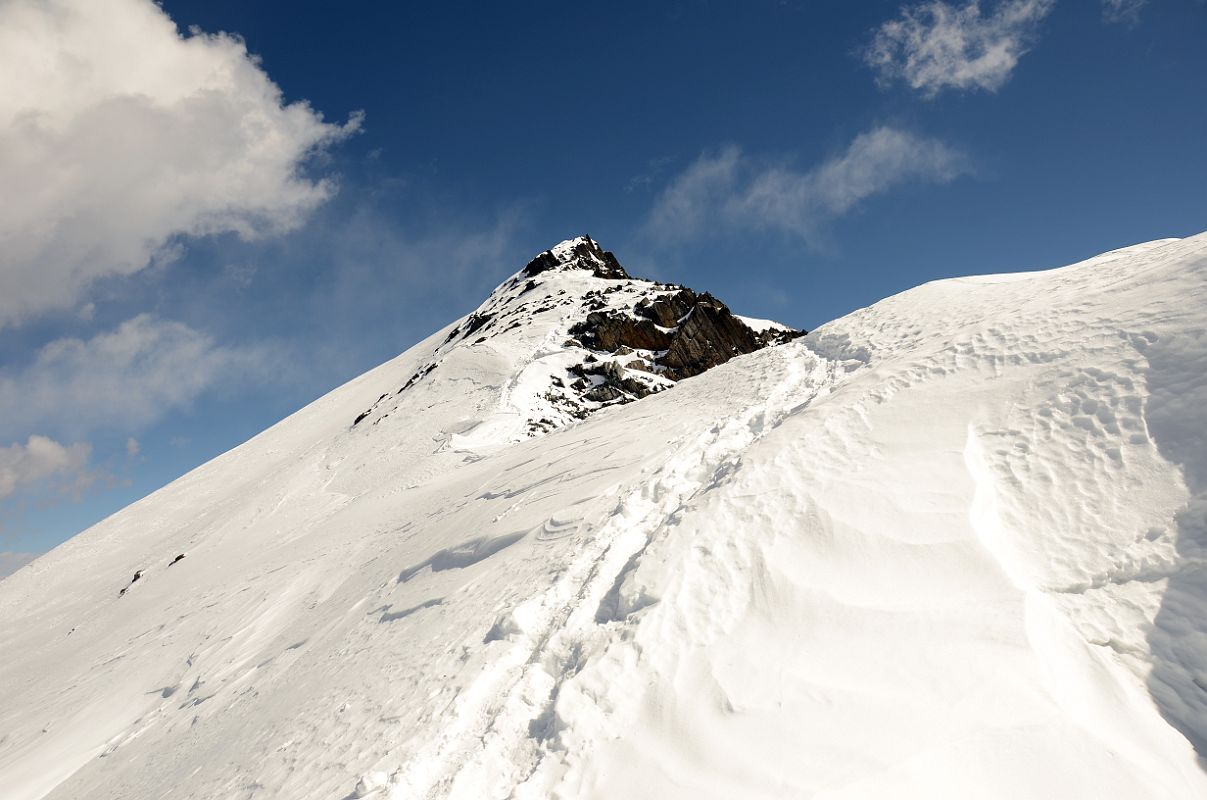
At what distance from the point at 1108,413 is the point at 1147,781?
16.1 ft

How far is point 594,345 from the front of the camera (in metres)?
46.2

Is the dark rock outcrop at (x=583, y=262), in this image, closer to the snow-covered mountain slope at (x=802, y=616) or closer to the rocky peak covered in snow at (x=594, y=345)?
the rocky peak covered in snow at (x=594, y=345)

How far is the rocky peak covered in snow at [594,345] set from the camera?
3784 centimetres

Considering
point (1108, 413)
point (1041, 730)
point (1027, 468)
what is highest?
point (1108, 413)

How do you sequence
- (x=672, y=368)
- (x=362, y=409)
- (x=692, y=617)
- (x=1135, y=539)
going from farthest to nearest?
(x=362, y=409) < (x=672, y=368) < (x=692, y=617) < (x=1135, y=539)

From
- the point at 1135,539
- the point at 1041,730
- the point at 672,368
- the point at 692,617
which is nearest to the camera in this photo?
the point at 1041,730

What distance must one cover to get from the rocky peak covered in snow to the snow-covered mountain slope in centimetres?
2049

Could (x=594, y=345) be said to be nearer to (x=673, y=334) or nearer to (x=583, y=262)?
(x=673, y=334)

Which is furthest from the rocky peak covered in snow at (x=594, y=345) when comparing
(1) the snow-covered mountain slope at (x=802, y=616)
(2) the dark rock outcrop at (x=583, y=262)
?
(1) the snow-covered mountain slope at (x=802, y=616)

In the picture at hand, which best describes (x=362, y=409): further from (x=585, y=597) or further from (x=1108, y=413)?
(x=1108, y=413)

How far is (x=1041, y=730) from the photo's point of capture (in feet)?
14.7

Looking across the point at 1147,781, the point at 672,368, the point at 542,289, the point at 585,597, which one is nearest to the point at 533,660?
the point at 585,597

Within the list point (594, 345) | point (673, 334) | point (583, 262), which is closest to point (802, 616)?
point (594, 345)

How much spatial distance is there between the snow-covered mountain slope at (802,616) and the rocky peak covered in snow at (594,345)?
67.2 ft
